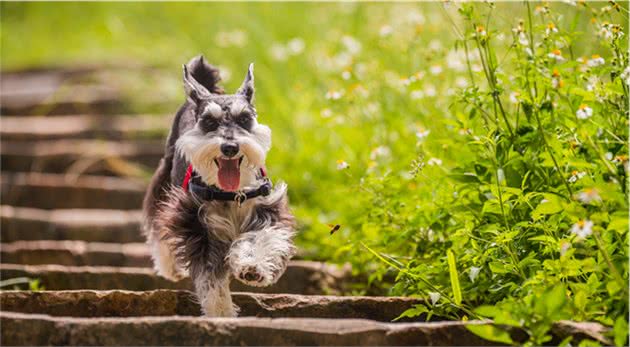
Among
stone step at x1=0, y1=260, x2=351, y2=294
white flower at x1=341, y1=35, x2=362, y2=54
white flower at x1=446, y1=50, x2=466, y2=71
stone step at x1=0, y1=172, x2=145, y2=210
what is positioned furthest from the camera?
stone step at x1=0, y1=172, x2=145, y2=210

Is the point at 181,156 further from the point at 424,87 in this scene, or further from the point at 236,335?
the point at 424,87

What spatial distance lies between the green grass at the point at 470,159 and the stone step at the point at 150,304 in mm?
120

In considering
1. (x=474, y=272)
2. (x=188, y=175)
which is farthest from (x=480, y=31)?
(x=188, y=175)

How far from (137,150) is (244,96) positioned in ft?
15.6

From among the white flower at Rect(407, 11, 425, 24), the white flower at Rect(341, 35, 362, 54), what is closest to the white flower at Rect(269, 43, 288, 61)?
the white flower at Rect(341, 35, 362, 54)

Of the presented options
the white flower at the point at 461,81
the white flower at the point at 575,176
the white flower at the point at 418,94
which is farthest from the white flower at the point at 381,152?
the white flower at the point at 575,176

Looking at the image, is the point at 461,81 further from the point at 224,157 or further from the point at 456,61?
the point at 224,157

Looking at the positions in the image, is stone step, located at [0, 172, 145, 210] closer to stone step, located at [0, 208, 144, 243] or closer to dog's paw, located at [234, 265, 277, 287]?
stone step, located at [0, 208, 144, 243]

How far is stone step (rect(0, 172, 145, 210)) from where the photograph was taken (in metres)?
7.34

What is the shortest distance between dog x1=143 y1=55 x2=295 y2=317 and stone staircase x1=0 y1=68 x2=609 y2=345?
6.5 inches

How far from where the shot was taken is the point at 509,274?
3.58 meters

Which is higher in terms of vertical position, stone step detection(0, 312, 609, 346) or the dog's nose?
the dog's nose

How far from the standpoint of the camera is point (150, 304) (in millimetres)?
3793

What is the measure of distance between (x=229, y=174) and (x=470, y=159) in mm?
972
